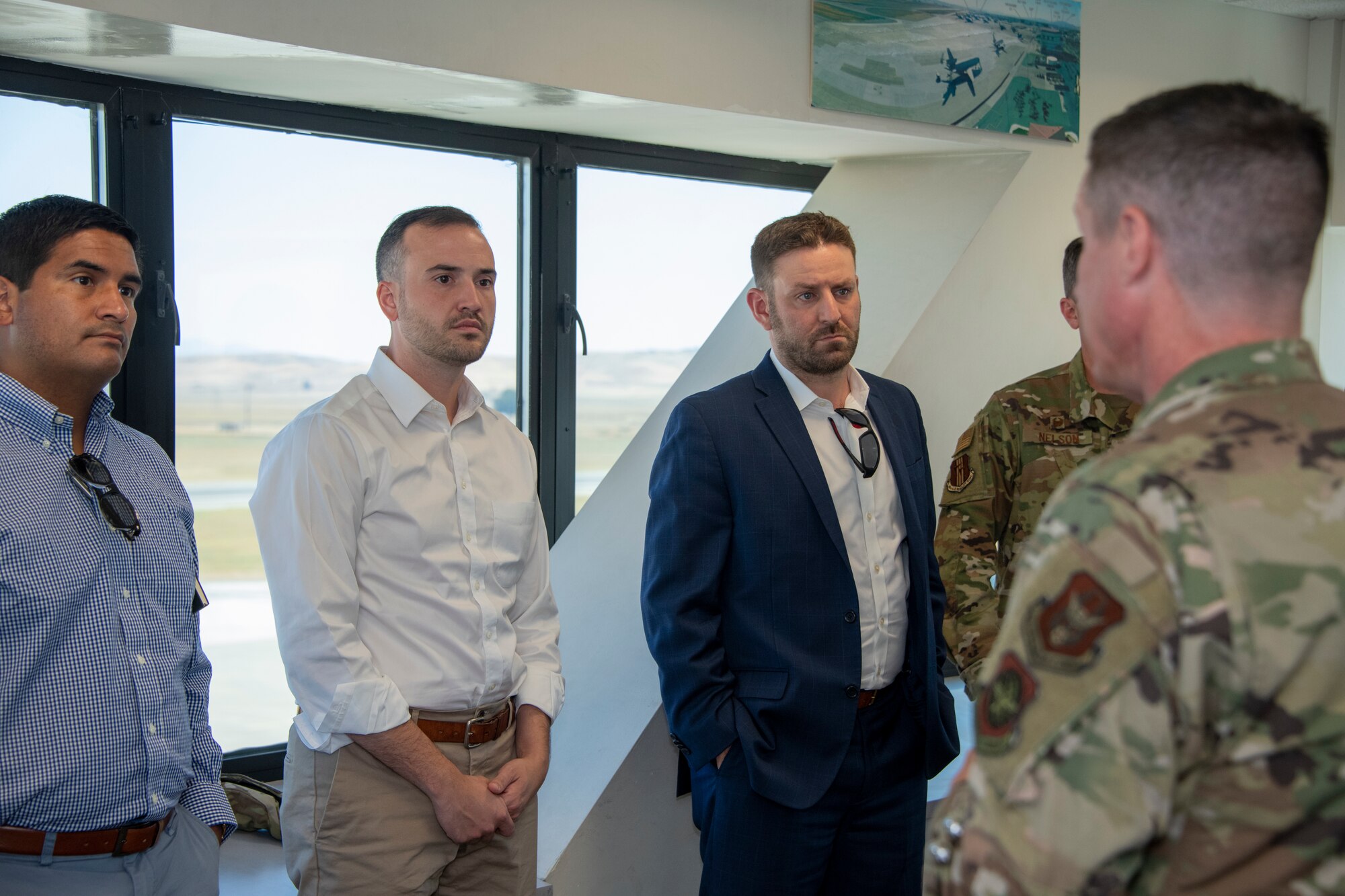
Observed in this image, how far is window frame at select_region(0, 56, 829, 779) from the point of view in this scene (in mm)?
2635

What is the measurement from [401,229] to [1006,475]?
1340 millimetres

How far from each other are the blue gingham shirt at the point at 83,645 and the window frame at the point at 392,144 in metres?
1.01

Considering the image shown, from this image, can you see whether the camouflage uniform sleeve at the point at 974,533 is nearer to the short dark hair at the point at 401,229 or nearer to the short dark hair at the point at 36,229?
the short dark hair at the point at 401,229

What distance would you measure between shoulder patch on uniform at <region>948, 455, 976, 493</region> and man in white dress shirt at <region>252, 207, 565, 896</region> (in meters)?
0.88

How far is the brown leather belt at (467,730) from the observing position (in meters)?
1.93

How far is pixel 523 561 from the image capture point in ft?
7.13

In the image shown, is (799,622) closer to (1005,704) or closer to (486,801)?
(486,801)

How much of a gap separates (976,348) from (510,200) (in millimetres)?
1484


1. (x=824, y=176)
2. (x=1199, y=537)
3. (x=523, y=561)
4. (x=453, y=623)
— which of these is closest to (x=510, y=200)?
(x=824, y=176)

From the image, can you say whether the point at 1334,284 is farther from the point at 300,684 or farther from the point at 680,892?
the point at 300,684

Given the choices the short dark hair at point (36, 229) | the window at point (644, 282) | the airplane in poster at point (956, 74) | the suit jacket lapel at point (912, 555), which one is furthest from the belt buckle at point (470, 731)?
the airplane in poster at point (956, 74)

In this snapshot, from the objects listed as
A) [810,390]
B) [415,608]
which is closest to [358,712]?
[415,608]

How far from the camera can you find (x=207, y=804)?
1.80 metres

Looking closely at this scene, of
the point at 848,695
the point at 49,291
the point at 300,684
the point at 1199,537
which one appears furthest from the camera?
the point at 848,695
